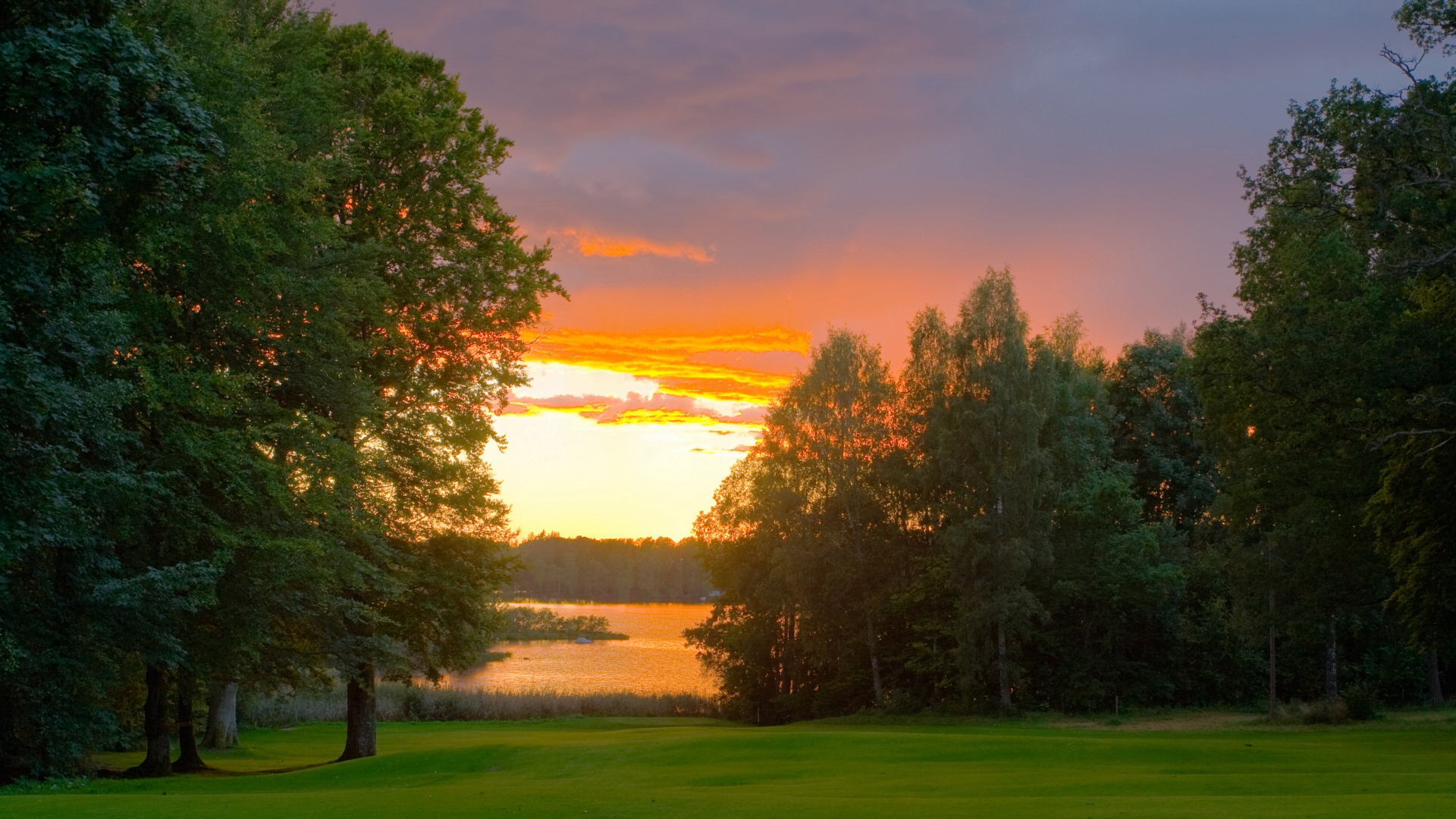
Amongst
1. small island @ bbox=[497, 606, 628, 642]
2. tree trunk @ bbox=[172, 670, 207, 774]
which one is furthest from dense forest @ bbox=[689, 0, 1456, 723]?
small island @ bbox=[497, 606, 628, 642]

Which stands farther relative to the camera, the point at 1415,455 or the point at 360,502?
the point at 360,502

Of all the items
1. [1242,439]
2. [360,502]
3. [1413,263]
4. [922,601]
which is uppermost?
[1413,263]

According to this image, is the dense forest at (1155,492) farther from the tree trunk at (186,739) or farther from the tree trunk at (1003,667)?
the tree trunk at (186,739)

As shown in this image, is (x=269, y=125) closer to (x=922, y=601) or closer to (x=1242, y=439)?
(x=1242, y=439)

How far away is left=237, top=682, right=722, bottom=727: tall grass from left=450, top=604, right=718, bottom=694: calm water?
3535 mm

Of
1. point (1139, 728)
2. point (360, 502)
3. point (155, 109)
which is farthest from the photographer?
point (1139, 728)

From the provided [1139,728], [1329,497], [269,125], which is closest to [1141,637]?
[1139,728]

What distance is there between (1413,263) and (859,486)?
29283mm

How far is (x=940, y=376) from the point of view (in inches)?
1823

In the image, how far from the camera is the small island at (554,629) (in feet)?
412

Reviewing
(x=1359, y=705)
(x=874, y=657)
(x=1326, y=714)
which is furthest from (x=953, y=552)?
(x=1359, y=705)

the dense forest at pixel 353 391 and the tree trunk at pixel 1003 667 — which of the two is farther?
the tree trunk at pixel 1003 667

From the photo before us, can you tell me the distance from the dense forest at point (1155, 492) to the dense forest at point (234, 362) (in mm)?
21110

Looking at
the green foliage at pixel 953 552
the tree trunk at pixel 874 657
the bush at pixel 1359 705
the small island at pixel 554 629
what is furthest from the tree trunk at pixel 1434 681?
the small island at pixel 554 629
